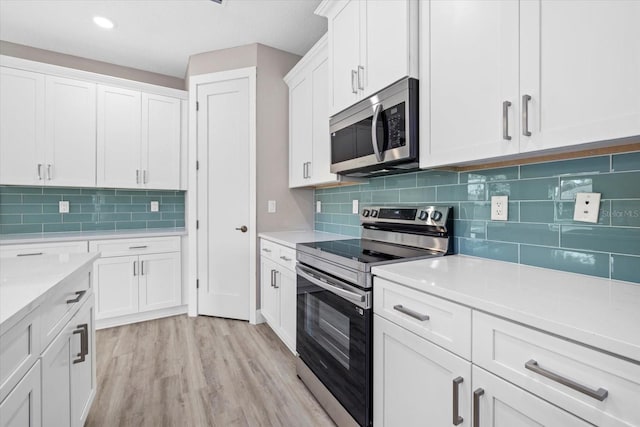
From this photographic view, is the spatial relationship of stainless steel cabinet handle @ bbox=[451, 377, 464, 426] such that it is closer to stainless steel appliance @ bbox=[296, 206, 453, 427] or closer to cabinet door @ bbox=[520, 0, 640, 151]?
stainless steel appliance @ bbox=[296, 206, 453, 427]

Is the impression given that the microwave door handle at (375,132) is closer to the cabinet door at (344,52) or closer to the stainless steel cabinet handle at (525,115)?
the cabinet door at (344,52)

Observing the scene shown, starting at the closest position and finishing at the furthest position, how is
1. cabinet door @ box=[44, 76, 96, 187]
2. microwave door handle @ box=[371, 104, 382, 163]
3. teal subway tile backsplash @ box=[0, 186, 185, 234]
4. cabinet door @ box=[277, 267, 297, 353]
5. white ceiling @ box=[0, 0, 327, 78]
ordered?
microwave door handle @ box=[371, 104, 382, 163]
cabinet door @ box=[277, 267, 297, 353]
white ceiling @ box=[0, 0, 327, 78]
cabinet door @ box=[44, 76, 96, 187]
teal subway tile backsplash @ box=[0, 186, 185, 234]

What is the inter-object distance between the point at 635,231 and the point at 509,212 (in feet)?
1.35

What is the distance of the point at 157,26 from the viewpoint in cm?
267

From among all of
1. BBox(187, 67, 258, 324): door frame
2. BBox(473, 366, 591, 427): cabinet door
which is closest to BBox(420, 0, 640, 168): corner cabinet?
BBox(473, 366, 591, 427): cabinet door

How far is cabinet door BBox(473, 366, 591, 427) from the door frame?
234 cm

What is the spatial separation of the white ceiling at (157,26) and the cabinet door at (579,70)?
1.93 metres

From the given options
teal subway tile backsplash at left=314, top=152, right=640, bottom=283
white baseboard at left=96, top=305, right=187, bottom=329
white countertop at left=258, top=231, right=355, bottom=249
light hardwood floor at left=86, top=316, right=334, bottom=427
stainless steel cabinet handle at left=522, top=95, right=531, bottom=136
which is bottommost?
light hardwood floor at left=86, top=316, right=334, bottom=427

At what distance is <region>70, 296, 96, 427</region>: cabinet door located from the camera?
128 centimetres

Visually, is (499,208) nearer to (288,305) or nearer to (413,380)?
(413,380)

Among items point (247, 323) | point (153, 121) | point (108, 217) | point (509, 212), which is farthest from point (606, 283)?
point (108, 217)

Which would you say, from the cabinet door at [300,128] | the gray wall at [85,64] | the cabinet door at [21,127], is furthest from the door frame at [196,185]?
the cabinet door at [21,127]

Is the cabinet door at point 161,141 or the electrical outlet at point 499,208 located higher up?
the cabinet door at point 161,141

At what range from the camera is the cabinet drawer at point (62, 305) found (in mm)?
999
